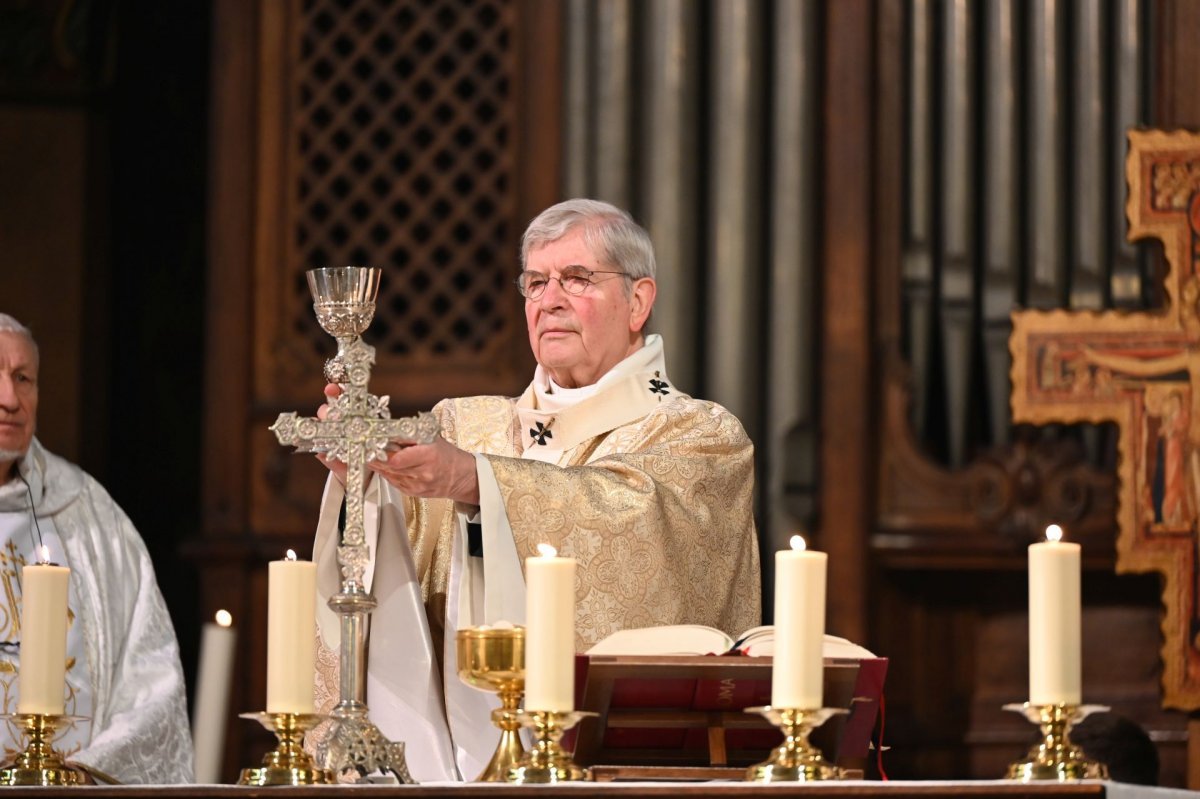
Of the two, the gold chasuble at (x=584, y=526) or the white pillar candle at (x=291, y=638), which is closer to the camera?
the white pillar candle at (x=291, y=638)

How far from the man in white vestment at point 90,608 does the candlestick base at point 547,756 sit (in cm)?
185

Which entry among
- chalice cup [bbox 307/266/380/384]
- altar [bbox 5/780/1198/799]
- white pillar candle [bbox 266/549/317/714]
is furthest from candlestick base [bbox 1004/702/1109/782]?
chalice cup [bbox 307/266/380/384]

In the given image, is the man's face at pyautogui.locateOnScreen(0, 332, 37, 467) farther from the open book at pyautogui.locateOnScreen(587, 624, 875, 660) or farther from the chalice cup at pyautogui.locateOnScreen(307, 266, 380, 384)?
the open book at pyautogui.locateOnScreen(587, 624, 875, 660)

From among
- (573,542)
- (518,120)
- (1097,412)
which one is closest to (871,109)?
(518,120)

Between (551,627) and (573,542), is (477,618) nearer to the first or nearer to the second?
(573,542)

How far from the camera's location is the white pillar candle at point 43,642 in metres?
2.80

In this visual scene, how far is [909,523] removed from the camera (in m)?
6.23

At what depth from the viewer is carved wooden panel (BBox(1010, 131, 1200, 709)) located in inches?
200

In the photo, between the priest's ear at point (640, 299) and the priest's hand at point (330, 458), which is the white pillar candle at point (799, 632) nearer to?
the priest's hand at point (330, 458)

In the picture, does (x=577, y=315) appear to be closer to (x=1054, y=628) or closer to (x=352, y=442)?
(x=352, y=442)

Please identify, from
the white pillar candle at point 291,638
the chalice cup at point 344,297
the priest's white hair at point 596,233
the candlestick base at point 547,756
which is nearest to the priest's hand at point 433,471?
the chalice cup at point 344,297

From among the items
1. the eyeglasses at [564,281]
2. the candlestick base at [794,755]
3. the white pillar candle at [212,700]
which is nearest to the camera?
the candlestick base at [794,755]

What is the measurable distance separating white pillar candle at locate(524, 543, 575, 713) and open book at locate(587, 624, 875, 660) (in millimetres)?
376

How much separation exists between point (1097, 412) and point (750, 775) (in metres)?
2.81
